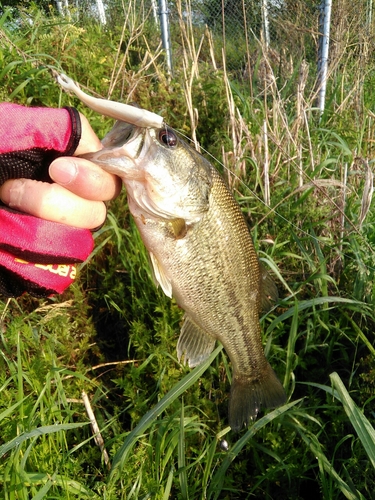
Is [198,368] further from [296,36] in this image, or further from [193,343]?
[296,36]

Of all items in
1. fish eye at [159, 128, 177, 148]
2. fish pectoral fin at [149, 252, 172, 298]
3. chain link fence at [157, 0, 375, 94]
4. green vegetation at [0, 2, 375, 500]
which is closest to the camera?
fish eye at [159, 128, 177, 148]

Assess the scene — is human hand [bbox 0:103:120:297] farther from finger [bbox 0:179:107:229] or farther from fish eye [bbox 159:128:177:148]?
fish eye [bbox 159:128:177:148]

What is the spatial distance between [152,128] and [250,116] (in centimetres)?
216

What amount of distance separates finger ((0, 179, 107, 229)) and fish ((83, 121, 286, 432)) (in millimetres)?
147

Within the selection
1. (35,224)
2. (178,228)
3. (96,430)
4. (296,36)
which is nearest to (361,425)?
(178,228)

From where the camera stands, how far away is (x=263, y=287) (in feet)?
6.77

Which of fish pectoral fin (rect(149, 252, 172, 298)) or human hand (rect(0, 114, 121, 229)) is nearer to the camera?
human hand (rect(0, 114, 121, 229))

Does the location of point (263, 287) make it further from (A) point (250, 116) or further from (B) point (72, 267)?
(A) point (250, 116)

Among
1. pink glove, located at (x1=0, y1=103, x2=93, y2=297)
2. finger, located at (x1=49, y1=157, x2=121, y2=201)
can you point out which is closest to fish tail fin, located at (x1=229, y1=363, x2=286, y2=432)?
pink glove, located at (x1=0, y1=103, x2=93, y2=297)

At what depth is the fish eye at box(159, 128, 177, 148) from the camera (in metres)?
1.62

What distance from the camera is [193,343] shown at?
198cm

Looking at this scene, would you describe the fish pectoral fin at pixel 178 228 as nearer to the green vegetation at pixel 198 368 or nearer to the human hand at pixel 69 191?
the human hand at pixel 69 191

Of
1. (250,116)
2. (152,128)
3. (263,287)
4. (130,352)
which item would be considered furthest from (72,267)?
(250,116)

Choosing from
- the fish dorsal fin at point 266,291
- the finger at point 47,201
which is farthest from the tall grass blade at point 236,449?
the finger at point 47,201
